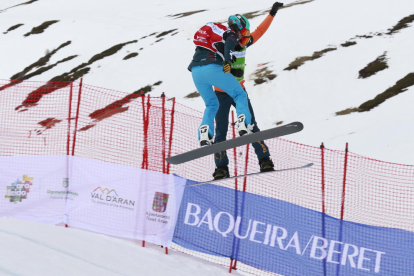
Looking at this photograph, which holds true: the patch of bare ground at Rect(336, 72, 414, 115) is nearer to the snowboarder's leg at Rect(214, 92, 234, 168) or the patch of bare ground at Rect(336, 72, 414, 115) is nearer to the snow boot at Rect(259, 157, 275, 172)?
the snowboarder's leg at Rect(214, 92, 234, 168)

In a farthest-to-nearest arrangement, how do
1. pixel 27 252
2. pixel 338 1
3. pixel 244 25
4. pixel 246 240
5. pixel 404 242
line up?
pixel 338 1, pixel 246 240, pixel 404 242, pixel 244 25, pixel 27 252

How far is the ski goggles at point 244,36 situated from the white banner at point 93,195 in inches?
101

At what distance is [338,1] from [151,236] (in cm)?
3345

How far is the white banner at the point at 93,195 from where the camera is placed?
801 centimetres

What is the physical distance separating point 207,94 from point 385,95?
56.5 feet

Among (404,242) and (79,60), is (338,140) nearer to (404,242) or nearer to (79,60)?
(404,242)

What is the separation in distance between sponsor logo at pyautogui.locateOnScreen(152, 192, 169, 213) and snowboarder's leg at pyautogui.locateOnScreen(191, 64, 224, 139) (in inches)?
72.6

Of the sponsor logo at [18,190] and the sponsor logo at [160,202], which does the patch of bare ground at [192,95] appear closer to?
the sponsor logo at [18,190]

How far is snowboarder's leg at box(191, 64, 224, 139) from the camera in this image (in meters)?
6.56

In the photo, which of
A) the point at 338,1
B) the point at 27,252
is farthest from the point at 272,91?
the point at 27,252

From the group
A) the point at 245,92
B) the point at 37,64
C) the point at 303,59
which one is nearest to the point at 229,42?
the point at 245,92

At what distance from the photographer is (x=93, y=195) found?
823cm

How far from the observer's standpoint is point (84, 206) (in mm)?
8258

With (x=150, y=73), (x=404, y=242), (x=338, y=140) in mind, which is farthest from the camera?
(x=150, y=73)
